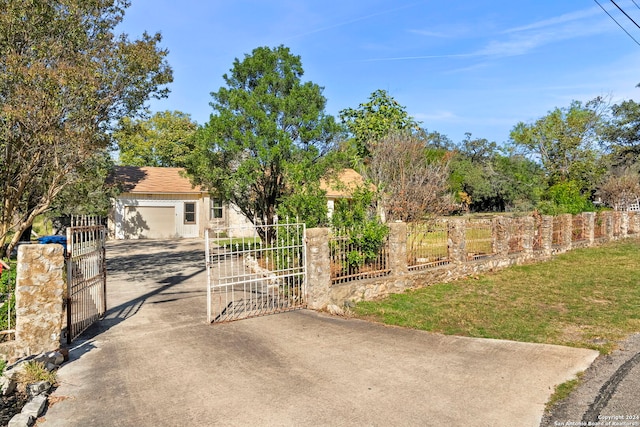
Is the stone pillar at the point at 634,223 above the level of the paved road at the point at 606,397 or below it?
above

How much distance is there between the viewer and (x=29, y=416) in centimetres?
415

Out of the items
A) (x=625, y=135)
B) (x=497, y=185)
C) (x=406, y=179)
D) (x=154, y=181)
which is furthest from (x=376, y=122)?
(x=625, y=135)

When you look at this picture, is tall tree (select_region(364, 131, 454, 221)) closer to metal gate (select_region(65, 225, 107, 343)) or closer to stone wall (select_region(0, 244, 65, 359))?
metal gate (select_region(65, 225, 107, 343))

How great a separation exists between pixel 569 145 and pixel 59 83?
113ft

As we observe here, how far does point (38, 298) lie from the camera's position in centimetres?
574

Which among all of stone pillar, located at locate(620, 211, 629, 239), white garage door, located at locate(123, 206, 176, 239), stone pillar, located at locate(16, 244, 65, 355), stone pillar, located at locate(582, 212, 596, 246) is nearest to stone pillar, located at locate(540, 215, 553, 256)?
stone pillar, located at locate(582, 212, 596, 246)

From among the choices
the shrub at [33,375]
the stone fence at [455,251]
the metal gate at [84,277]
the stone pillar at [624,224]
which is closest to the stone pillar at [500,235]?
the stone fence at [455,251]

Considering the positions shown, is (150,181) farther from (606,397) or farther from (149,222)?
(606,397)

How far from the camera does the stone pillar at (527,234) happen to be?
51.2ft

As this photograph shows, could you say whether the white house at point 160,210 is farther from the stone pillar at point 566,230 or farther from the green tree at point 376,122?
the stone pillar at point 566,230

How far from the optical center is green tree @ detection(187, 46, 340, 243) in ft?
42.4

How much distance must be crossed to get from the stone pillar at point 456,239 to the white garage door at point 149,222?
1875cm

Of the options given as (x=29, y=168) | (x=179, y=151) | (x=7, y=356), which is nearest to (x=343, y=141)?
(x=29, y=168)

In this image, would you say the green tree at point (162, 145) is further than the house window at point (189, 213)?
Yes
